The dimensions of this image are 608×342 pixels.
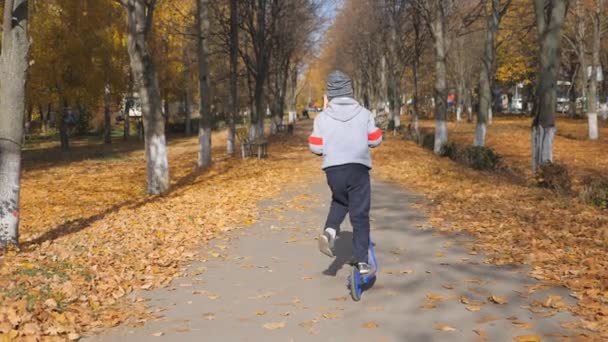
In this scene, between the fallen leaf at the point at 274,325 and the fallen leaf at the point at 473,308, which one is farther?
the fallen leaf at the point at 473,308

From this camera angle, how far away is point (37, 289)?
5.23 m

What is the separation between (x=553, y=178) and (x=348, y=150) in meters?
8.07

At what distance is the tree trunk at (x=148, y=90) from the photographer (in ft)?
41.2

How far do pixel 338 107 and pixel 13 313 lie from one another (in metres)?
3.13

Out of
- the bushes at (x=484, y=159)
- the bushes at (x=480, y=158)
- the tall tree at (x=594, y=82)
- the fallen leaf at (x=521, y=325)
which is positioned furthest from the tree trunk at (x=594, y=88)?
the fallen leaf at (x=521, y=325)

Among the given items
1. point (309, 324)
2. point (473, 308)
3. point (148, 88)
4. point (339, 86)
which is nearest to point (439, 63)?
point (148, 88)

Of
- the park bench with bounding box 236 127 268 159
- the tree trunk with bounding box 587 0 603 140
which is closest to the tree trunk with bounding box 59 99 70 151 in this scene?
the park bench with bounding box 236 127 268 159

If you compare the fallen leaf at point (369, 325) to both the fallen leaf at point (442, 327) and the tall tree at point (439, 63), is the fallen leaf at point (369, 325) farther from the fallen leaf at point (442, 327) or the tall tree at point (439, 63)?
the tall tree at point (439, 63)

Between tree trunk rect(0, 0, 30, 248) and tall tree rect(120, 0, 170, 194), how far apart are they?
5422mm

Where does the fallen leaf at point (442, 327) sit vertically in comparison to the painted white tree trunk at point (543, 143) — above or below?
below

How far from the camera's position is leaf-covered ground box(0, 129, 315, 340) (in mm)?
4891

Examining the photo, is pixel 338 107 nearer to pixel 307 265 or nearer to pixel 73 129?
pixel 307 265

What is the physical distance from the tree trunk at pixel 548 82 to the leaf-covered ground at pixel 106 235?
610 centimetres

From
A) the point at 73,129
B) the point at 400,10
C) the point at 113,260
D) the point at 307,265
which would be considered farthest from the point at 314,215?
the point at 73,129
